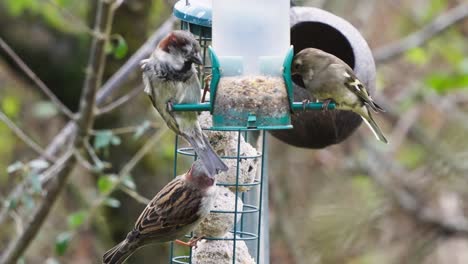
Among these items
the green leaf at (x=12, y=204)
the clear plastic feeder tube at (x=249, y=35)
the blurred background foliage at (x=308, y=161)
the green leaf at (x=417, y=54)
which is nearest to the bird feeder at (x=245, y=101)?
the clear plastic feeder tube at (x=249, y=35)

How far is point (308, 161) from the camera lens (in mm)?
8930

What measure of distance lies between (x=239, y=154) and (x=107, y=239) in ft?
10.0

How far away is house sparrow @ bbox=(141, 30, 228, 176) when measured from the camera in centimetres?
401

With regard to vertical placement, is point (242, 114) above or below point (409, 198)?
below

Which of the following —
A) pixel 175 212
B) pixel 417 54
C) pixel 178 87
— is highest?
pixel 417 54

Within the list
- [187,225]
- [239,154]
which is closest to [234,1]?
[239,154]

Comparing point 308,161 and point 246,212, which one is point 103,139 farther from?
point 308,161

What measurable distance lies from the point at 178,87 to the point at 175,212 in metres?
0.63

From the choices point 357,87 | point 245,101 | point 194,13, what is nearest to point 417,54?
point 357,87

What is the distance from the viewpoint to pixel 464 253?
804 cm

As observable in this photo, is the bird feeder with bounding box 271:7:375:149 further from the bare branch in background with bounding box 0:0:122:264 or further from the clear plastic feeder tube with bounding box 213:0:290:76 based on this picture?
the bare branch in background with bounding box 0:0:122:264

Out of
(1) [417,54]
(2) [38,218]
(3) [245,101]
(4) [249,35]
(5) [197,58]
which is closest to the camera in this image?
(5) [197,58]

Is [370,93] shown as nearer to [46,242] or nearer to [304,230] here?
[304,230]

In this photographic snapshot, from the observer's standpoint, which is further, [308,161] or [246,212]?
[308,161]
